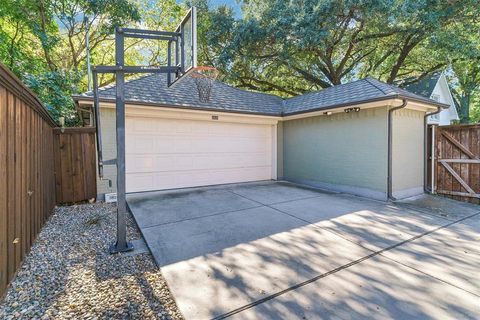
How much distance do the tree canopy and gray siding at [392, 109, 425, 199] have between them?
16.2 feet

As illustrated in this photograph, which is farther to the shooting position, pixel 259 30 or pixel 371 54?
pixel 371 54

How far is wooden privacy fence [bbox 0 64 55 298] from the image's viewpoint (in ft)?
8.02

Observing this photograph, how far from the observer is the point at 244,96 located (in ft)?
30.6

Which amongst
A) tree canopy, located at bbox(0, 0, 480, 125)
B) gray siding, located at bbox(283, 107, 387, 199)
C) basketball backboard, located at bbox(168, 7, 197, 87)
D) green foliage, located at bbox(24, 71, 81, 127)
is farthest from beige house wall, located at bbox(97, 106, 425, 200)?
tree canopy, located at bbox(0, 0, 480, 125)

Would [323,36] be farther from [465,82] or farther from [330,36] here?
[465,82]

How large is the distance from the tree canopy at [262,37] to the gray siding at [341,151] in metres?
4.36

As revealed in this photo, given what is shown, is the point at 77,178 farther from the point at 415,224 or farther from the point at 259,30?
the point at 259,30

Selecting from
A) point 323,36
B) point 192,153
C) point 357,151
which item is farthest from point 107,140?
point 323,36

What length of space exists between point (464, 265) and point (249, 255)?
2660 mm

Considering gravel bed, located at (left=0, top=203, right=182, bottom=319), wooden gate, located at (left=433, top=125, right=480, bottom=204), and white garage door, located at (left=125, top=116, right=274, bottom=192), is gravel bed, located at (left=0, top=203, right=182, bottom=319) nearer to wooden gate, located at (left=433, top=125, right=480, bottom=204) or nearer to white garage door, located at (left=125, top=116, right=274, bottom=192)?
white garage door, located at (left=125, top=116, right=274, bottom=192)

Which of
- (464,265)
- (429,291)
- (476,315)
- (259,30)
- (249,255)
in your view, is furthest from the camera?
(259,30)

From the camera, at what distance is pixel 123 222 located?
11.2 ft

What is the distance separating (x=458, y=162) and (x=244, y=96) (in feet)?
22.6

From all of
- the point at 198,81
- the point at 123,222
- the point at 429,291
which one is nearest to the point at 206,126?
the point at 198,81
